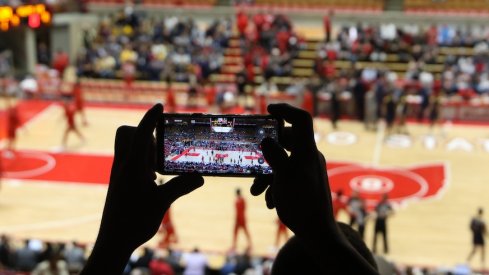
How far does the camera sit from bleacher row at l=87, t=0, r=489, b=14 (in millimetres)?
25281

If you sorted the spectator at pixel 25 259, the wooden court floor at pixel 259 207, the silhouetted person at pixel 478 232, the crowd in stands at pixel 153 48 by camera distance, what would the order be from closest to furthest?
the spectator at pixel 25 259 → the silhouetted person at pixel 478 232 → the wooden court floor at pixel 259 207 → the crowd in stands at pixel 153 48

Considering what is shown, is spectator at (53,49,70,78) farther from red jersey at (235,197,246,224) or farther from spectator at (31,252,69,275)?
spectator at (31,252,69,275)

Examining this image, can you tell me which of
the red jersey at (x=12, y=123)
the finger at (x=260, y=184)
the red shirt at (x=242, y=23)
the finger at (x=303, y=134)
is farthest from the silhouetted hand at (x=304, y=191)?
the red shirt at (x=242, y=23)

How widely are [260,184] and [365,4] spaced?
971 inches

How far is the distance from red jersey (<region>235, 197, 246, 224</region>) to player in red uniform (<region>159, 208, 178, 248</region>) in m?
1.07

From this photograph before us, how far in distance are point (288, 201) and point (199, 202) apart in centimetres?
1242

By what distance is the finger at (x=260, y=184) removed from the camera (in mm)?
2103

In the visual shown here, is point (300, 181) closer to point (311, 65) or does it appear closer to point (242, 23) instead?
point (311, 65)

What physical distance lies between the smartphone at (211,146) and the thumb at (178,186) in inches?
7.6

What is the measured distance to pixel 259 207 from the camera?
13828 millimetres

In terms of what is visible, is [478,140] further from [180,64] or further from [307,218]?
[307,218]

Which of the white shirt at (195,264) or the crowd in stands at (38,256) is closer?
the crowd in stands at (38,256)

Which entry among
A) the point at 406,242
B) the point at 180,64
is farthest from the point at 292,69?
the point at 406,242

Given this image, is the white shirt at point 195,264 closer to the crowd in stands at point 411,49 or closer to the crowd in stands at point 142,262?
the crowd in stands at point 142,262
